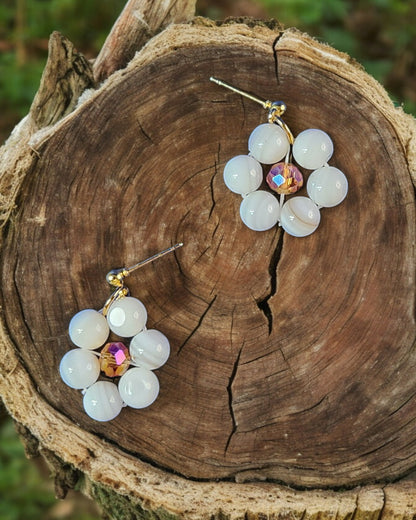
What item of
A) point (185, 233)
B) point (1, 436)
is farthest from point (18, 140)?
point (1, 436)

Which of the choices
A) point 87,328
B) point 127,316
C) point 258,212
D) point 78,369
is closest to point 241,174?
point 258,212

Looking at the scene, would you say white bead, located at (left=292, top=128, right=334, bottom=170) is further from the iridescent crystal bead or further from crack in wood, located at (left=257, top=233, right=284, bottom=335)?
crack in wood, located at (left=257, top=233, right=284, bottom=335)

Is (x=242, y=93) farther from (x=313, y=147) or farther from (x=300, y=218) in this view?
(x=300, y=218)

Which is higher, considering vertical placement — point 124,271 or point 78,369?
point 124,271

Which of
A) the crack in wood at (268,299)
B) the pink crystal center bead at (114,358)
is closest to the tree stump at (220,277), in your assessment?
the crack in wood at (268,299)

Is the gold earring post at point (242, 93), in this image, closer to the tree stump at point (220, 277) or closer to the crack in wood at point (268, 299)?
the tree stump at point (220, 277)

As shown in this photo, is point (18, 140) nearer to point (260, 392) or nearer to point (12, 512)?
point (260, 392)

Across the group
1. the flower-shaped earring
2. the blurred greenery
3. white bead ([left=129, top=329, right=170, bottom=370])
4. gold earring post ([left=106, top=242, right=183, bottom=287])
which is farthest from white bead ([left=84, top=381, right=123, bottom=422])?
the blurred greenery

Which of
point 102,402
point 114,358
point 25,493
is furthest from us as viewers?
point 25,493
